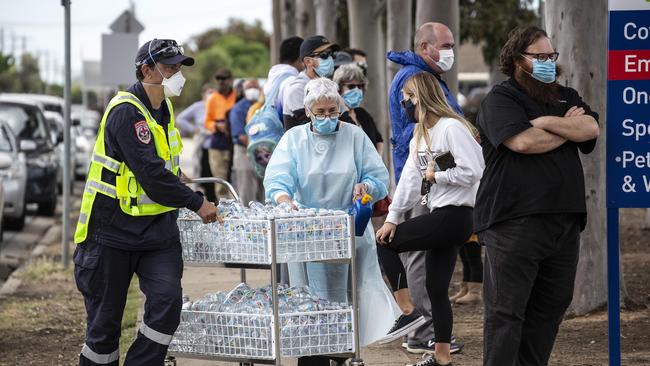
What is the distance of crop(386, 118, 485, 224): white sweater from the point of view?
7.62 metres

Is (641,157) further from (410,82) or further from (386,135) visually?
(386,135)

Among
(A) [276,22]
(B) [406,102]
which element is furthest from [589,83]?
(A) [276,22]

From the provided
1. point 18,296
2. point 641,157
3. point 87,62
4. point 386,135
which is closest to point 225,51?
point 87,62

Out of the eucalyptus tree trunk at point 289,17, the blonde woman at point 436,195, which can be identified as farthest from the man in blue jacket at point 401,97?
the eucalyptus tree trunk at point 289,17

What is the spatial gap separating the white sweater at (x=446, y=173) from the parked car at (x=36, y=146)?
1326 cm

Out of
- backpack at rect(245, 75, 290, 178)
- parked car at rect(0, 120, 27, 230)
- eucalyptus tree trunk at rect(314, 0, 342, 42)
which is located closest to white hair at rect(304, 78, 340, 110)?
backpack at rect(245, 75, 290, 178)

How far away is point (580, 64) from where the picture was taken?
984 cm

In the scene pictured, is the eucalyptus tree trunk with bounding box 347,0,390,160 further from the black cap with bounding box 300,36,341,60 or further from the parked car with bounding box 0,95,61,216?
the black cap with bounding box 300,36,341,60

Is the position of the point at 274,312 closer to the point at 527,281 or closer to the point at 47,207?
the point at 527,281

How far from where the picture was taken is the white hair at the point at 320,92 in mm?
7125

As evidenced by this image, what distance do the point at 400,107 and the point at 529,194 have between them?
266cm

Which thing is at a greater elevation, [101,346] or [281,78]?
[281,78]

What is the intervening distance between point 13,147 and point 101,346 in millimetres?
12676

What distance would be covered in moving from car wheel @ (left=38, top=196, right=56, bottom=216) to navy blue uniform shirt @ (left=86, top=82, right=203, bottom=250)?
52.5 ft
